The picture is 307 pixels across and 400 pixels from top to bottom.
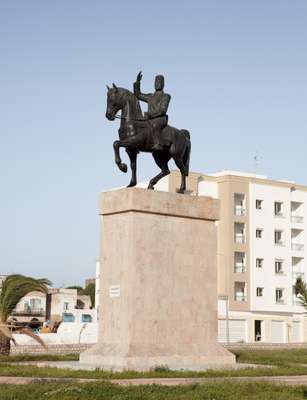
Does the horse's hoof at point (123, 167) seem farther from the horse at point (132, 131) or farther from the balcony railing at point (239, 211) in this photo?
the balcony railing at point (239, 211)

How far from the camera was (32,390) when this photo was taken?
14.0m

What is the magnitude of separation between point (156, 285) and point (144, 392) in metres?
6.41

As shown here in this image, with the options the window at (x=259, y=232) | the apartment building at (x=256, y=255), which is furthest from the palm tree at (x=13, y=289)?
the window at (x=259, y=232)

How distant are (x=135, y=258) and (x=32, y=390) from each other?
21.5 ft

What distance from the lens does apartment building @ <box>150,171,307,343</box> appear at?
239ft

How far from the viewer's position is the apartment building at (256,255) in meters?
72.9

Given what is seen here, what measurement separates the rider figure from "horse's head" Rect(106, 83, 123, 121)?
0.72 m

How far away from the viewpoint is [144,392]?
13.9 meters

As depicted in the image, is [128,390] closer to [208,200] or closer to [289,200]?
[208,200]

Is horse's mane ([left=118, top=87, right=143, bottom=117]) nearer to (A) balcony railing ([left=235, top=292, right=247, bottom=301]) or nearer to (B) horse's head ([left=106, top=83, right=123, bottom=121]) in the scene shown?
(B) horse's head ([left=106, top=83, right=123, bottom=121])

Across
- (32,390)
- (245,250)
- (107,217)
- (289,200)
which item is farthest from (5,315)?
(289,200)

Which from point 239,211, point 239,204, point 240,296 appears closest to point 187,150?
point 240,296

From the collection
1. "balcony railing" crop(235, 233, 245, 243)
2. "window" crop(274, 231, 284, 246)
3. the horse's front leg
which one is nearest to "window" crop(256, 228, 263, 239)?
"balcony railing" crop(235, 233, 245, 243)

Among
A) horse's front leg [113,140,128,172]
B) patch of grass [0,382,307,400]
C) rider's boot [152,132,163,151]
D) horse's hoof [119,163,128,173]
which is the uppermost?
rider's boot [152,132,163,151]
